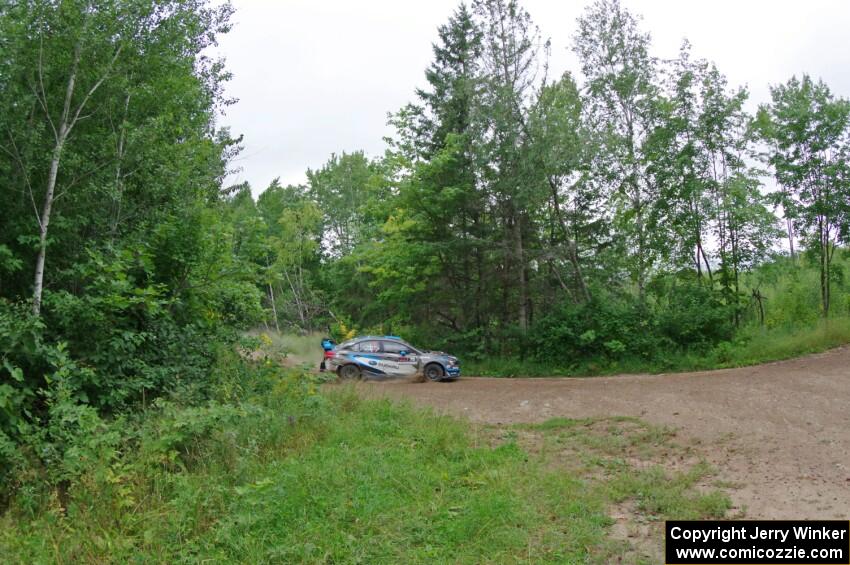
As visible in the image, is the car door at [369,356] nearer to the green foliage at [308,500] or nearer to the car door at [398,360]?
the car door at [398,360]

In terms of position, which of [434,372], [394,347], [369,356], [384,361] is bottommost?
[434,372]

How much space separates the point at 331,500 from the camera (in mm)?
5270

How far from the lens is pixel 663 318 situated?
17594 mm

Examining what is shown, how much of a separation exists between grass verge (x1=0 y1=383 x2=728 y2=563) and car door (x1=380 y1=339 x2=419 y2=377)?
9.23m

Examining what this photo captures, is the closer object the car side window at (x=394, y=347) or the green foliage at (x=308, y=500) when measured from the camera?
the green foliage at (x=308, y=500)

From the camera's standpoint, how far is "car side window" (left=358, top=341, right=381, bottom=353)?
54.9ft

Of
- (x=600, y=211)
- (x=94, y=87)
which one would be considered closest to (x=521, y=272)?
(x=600, y=211)

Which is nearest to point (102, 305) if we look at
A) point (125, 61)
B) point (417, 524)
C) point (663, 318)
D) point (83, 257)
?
point (83, 257)

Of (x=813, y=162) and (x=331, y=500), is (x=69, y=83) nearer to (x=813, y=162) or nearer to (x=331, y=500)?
(x=331, y=500)

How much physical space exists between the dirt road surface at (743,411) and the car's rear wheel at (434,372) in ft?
1.96

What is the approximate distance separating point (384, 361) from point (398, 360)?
16.2 inches

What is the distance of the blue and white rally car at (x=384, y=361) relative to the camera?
16.6 meters

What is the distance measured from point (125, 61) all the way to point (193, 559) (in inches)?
259

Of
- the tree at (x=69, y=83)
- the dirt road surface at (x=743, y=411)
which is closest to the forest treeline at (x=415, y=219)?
the tree at (x=69, y=83)
